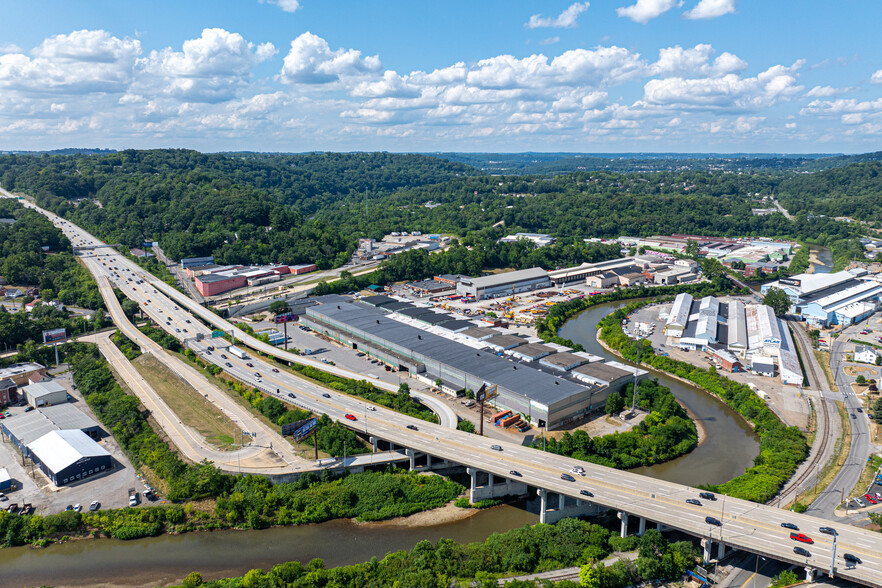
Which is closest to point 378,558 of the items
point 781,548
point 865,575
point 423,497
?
point 423,497

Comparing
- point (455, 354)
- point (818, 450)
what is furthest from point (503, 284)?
point (818, 450)

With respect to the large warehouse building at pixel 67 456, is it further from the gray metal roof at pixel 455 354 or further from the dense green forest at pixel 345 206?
the dense green forest at pixel 345 206

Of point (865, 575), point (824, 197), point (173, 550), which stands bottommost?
point (173, 550)

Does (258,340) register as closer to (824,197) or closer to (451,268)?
(451,268)

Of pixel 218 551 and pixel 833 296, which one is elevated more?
pixel 833 296

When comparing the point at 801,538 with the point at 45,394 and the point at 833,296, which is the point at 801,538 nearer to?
the point at 45,394

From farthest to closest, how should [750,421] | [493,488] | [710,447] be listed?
1. [750,421]
2. [710,447]
3. [493,488]

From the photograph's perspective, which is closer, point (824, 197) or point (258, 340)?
point (258, 340)

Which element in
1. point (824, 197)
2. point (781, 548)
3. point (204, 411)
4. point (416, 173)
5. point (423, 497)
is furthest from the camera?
point (416, 173)
